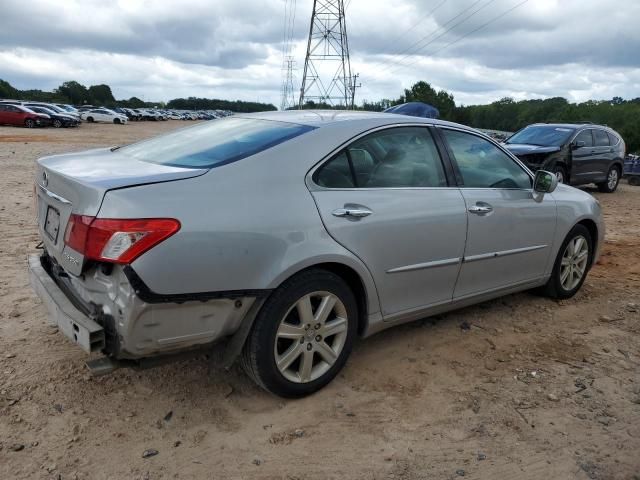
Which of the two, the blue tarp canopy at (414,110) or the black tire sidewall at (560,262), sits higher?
the blue tarp canopy at (414,110)

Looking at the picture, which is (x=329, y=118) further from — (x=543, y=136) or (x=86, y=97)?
(x=86, y=97)

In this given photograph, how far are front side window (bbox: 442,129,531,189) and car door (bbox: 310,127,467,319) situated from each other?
0.72 ft

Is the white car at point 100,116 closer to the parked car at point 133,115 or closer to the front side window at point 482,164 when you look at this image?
the parked car at point 133,115

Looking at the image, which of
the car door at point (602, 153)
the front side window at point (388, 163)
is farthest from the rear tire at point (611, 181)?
the front side window at point (388, 163)

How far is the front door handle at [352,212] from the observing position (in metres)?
3.07

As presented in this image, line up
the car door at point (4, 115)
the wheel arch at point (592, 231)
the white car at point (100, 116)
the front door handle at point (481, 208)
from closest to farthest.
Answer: the front door handle at point (481, 208) < the wheel arch at point (592, 231) < the car door at point (4, 115) < the white car at point (100, 116)

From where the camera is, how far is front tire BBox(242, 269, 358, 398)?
2.86 metres

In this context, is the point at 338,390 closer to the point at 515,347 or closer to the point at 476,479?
the point at 476,479

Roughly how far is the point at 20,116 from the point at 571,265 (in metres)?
36.8

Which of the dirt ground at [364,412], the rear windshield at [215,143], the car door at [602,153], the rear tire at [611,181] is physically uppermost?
the car door at [602,153]

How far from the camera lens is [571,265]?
4.88m

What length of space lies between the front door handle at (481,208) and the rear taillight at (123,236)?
83.1 inches

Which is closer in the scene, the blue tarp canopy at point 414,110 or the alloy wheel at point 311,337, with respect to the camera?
the alloy wheel at point 311,337

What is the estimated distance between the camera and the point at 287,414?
3.01 metres
